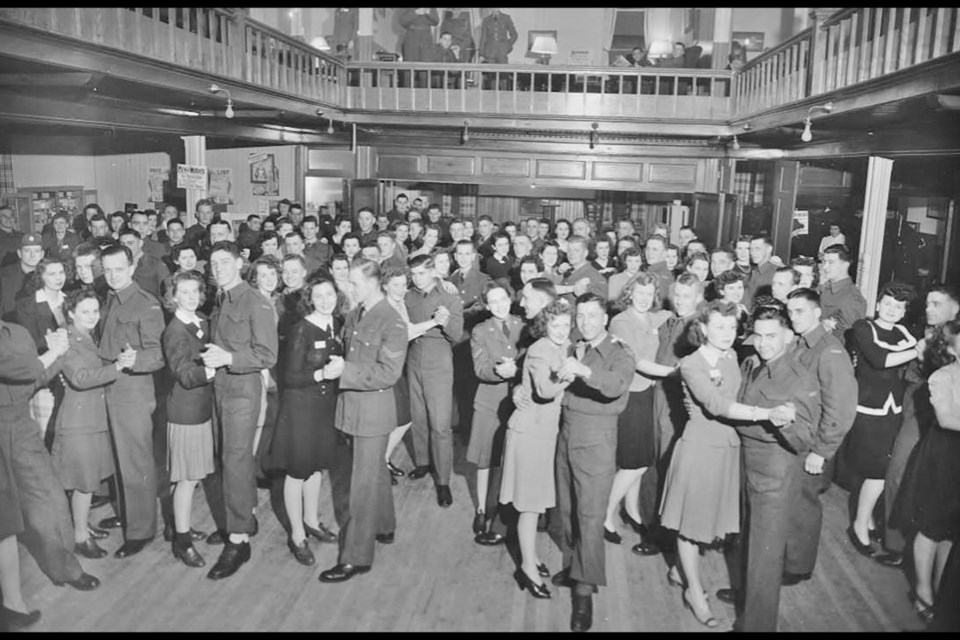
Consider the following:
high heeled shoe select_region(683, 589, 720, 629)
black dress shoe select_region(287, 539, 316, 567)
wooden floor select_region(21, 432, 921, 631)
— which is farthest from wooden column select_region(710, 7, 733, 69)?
black dress shoe select_region(287, 539, 316, 567)

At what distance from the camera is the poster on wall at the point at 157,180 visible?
13.9 m

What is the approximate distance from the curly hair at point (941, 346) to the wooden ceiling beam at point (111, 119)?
7.24 meters

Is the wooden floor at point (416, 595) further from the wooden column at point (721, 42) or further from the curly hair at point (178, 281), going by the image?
the wooden column at point (721, 42)

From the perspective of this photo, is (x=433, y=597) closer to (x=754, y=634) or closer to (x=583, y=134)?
(x=754, y=634)

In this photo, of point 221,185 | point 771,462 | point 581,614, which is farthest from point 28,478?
point 221,185

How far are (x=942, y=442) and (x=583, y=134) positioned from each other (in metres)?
8.68

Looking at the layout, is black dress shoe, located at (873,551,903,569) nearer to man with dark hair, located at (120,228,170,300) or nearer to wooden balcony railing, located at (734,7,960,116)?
wooden balcony railing, located at (734,7,960,116)

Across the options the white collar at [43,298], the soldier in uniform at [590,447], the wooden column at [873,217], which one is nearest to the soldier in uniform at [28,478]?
the white collar at [43,298]

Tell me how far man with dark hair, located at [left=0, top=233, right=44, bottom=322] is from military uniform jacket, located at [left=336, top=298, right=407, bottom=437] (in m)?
3.43

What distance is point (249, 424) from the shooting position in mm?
4328

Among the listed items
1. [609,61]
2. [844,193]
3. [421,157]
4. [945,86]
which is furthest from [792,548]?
[609,61]

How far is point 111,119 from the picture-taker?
7527 mm

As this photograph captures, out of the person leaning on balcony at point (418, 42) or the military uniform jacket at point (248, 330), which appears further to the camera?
the person leaning on balcony at point (418, 42)

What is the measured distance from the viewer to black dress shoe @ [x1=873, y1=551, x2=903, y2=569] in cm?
459
